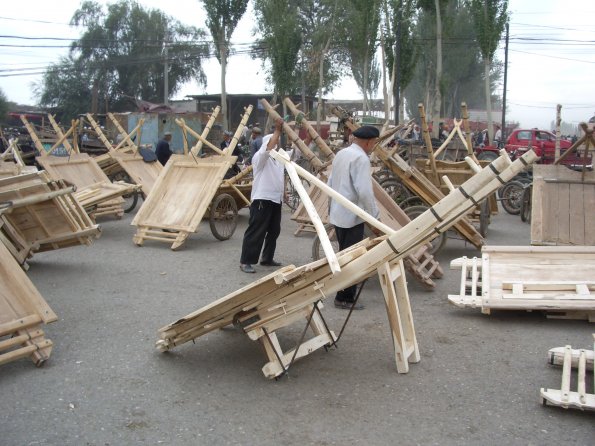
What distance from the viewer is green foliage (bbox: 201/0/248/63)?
30.1 meters

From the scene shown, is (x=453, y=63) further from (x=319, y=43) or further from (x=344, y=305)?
(x=344, y=305)

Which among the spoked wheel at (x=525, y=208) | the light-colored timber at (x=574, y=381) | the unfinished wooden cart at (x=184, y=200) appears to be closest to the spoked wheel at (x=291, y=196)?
the unfinished wooden cart at (x=184, y=200)

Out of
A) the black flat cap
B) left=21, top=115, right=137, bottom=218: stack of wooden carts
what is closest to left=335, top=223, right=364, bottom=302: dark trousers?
the black flat cap

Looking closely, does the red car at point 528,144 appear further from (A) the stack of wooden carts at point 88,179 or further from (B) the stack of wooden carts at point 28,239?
(B) the stack of wooden carts at point 28,239

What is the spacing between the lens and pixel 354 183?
5598mm

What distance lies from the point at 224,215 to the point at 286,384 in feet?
19.3

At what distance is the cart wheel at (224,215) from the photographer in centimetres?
956

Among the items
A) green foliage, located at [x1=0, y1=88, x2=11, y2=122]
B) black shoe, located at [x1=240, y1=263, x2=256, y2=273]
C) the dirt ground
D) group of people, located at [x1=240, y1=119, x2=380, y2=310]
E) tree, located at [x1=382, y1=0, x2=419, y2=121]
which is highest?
tree, located at [x1=382, y1=0, x2=419, y2=121]

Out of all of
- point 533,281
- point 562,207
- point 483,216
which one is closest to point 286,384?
point 533,281

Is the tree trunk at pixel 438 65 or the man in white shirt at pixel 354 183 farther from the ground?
the tree trunk at pixel 438 65

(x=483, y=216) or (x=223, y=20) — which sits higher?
(x=223, y=20)

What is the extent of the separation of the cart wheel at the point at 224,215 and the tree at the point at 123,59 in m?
36.5

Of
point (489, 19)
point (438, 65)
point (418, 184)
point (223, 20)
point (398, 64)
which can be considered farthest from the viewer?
point (223, 20)

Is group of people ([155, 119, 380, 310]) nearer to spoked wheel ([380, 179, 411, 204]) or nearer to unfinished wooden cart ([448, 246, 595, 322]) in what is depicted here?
unfinished wooden cart ([448, 246, 595, 322])
